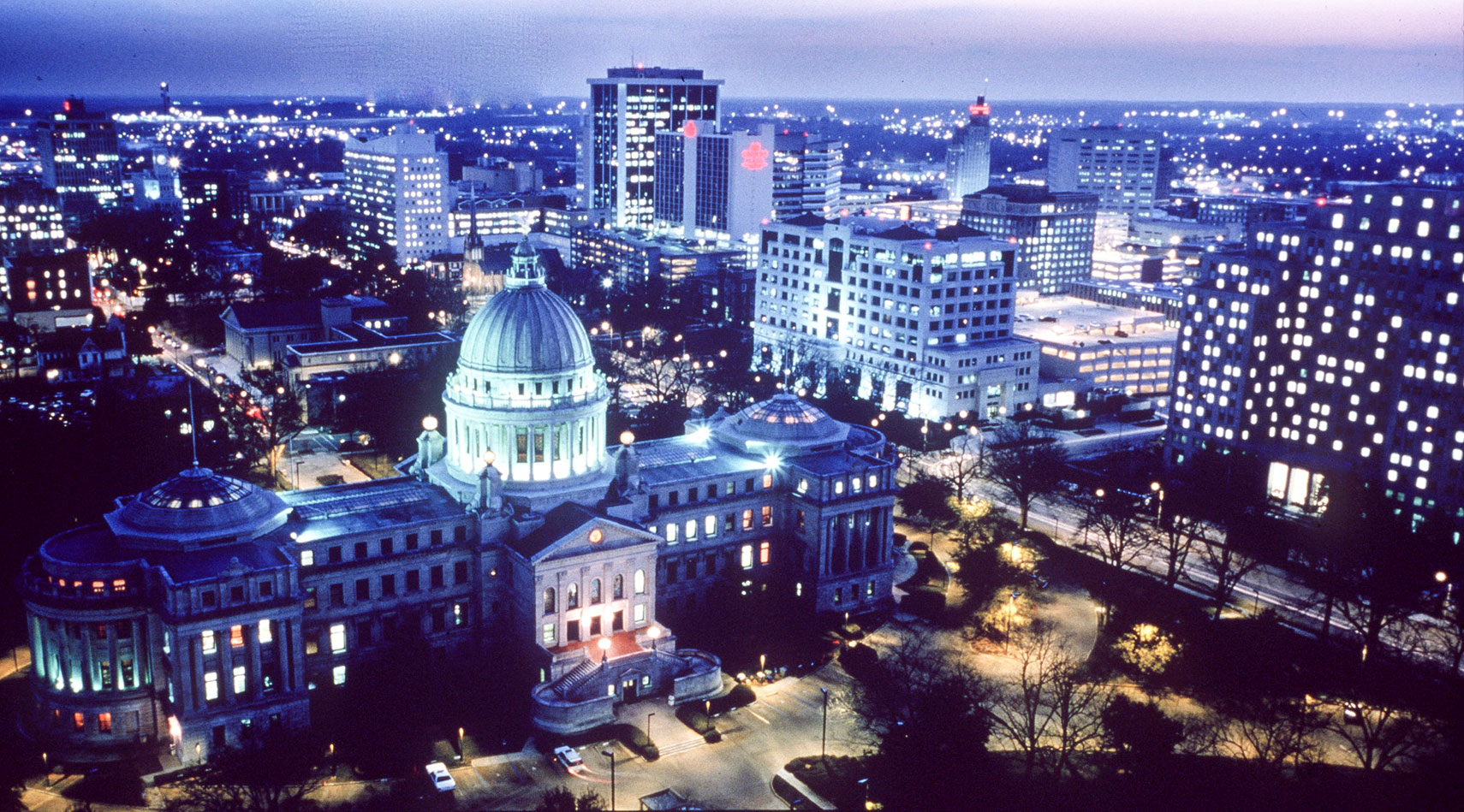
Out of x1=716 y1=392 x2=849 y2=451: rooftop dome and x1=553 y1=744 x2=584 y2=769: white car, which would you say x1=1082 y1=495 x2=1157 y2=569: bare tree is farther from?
x1=553 y1=744 x2=584 y2=769: white car

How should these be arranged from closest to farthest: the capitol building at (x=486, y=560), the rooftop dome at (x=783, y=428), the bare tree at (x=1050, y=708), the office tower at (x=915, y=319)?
1. the bare tree at (x=1050, y=708)
2. the capitol building at (x=486, y=560)
3. the rooftop dome at (x=783, y=428)
4. the office tower at (x=915, y=319)

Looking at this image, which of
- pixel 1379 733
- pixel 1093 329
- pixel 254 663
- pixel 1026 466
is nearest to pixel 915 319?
pixel 1093 329

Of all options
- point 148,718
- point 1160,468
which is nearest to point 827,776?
point 148,718

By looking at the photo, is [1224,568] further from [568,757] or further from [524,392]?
[524,392]

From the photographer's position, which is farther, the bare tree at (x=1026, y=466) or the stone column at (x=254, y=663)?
the bare tree at (x=1026, y=466)

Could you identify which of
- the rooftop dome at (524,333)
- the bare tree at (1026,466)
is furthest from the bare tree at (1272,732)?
the rooftop dome at (524,333)

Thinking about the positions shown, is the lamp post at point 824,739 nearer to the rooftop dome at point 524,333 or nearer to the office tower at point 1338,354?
the rooftop dome at point 524,333

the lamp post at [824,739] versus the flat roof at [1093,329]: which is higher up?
the flat roof at [1093,329]
